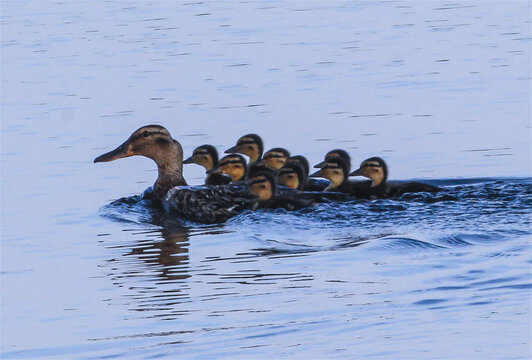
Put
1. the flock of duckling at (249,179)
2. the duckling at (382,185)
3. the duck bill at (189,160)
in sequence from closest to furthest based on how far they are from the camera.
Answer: the duckling at (382,185), the flock of duckling at (249,179), the duck bill at (189,160)

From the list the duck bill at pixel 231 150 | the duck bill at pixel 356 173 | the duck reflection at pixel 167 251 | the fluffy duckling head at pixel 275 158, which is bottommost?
the duck reflection at pixel 167 251

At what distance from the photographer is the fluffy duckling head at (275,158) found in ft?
35.7

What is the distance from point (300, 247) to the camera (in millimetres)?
8070

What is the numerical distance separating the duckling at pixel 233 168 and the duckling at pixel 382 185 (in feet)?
3.40

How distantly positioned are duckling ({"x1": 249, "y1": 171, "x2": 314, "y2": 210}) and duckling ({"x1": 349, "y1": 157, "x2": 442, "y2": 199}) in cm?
55

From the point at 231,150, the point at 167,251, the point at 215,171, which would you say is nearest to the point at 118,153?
the point at 215,171

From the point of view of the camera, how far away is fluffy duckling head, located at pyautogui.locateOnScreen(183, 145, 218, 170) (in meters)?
10.9

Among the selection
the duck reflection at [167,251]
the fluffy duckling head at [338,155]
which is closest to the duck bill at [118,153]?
the duck reflection at [167,251]

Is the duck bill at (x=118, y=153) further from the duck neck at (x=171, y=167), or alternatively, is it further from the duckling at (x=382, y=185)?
the duckling at (x=382, y=185)

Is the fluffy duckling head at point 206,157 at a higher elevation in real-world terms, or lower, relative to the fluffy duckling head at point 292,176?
higher

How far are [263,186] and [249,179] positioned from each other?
27cm

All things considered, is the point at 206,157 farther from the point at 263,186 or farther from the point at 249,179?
the point at 263,186

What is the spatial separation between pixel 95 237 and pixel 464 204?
2.37 metres

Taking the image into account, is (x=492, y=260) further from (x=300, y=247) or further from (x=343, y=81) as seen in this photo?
(x=343, y=81)
